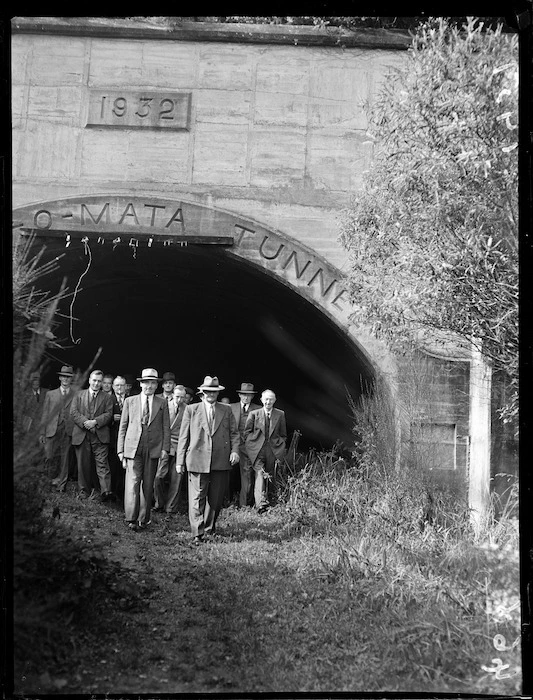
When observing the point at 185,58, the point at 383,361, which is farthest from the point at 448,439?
the point at 185,58

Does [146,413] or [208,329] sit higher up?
[208,329]

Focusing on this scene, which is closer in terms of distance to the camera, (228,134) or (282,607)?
(282,607)

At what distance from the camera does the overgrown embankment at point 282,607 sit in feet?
17.6

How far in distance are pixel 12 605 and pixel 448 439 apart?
486 centimetres

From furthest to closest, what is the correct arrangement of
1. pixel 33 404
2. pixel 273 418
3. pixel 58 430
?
pixel 273 418
pixel 58 430
pixel 33 404

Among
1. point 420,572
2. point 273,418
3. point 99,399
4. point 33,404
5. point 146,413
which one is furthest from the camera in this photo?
point 273,418

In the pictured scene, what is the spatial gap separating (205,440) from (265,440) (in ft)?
6.12

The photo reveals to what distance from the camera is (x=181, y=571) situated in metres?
7.10

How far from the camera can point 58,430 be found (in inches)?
318

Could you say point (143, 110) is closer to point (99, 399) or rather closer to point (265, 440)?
point (99, 399)

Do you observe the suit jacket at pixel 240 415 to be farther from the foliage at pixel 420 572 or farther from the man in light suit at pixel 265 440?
the foliage at pixel 420 572

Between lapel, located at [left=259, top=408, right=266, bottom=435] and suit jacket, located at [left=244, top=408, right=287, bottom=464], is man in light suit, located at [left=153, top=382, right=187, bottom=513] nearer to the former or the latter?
suit jacket, located at [left=244, top=408, right=287, bottom=464]

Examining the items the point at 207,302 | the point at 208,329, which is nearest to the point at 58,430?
the point at 207,302

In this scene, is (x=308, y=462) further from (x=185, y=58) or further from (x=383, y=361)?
(x=185, y=58)
